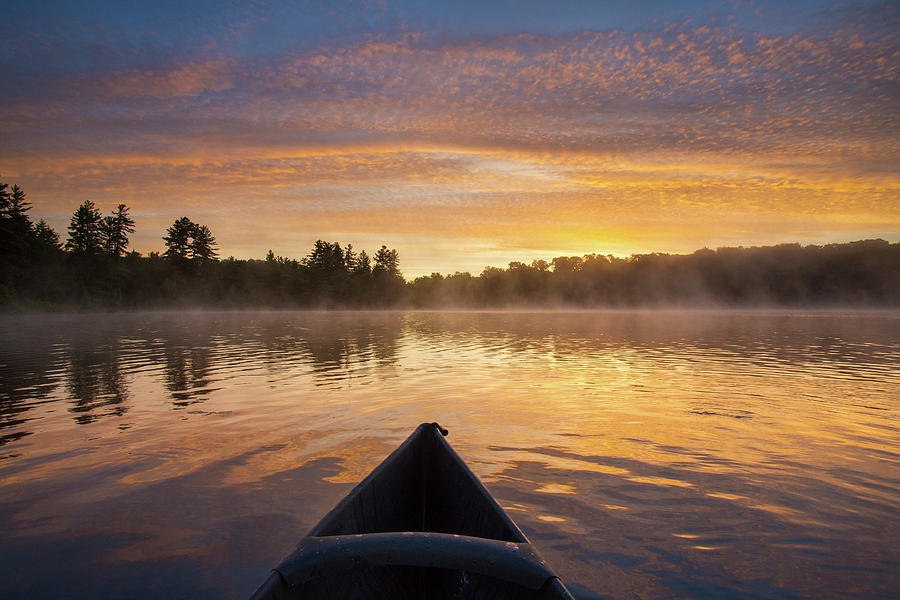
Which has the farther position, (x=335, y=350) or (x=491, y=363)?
(x=335, y=350)

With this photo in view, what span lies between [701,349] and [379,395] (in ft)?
66.0

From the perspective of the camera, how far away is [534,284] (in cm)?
16075

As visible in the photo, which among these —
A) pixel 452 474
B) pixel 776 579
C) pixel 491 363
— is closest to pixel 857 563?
pixel 776 579

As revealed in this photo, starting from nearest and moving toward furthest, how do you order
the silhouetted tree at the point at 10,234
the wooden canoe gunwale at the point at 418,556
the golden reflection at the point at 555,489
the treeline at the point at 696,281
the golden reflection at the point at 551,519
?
the wooden canoe gunwale at the point at 418,556 → the golden reflection at the point at 551,519 → the golden reflection at the point at 555,489 → the silhouetted tree at the point at 10,234 → the treeline at the point at 696,281

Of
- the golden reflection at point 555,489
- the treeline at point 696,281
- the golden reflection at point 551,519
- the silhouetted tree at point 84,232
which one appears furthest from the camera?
the treeline at point 696,281

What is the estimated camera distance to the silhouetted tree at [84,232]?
94.7 metres

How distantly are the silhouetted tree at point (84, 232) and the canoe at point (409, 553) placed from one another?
385 feet

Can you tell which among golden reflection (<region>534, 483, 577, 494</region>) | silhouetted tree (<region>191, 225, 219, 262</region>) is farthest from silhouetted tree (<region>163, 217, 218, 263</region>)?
golden reflection (<region>534, 483, 577, 494</region>)

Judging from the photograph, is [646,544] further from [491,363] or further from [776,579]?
[491,363]

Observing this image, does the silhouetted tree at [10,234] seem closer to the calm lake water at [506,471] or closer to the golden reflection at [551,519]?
the calm lake water at [506,471]

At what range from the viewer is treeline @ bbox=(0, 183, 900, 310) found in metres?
86.2

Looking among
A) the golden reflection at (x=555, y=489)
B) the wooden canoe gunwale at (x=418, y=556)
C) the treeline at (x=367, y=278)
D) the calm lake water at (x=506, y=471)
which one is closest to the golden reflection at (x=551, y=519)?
the calm lake water at (x=506, y=471)

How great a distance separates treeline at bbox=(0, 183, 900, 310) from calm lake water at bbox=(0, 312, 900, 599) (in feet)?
271

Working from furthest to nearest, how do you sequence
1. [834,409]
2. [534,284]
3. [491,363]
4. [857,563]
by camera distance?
[534,284] < [491,363] < [834,409] < [857,563]
